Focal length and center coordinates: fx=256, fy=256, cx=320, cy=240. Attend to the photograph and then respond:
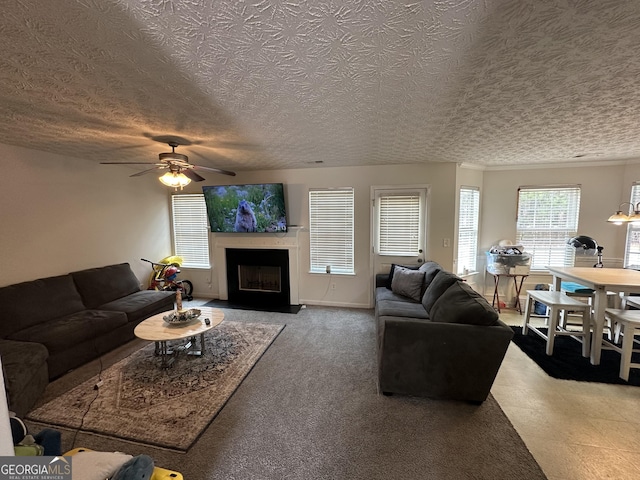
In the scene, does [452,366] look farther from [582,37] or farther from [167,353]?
[167,353]

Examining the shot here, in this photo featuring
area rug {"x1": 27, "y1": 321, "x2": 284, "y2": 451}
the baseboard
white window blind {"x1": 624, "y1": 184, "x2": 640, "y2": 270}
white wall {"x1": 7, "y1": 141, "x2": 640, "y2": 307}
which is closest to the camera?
area rug {"x1": 27, "y1": 321, "x2": 284, "y2": 451}

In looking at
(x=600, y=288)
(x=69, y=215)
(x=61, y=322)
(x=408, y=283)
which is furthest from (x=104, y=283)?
(x=600, y=288)

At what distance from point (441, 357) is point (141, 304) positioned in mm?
3621

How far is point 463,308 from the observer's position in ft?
7.06

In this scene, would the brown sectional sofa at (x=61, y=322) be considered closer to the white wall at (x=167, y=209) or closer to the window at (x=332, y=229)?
the white wall at (x=167, y=209)

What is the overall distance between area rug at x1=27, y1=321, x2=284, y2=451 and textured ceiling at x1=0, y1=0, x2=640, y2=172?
235 cm

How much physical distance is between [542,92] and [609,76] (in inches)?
11.9

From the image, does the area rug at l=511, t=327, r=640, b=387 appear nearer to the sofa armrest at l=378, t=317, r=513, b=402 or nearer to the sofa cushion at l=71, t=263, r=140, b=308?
the sofa armrest at l=378, t=317, r=513, b=402

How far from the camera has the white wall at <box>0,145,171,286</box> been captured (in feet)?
9.53

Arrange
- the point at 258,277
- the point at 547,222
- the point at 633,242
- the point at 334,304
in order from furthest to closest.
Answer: the point at 258,277, the point at 334,304, the point at 547,222, the point at 633,242

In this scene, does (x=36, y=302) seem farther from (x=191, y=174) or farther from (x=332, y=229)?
(x=332, y=229)

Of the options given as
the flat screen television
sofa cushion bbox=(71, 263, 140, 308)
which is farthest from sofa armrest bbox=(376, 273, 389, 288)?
sofa cushion bbox=(71, 263, 140, 308)

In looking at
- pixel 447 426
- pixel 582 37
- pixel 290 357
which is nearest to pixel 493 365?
pixel 447 426

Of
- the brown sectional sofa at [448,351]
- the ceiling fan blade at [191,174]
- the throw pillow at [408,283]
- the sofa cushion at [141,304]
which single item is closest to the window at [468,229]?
the throw pillow at [408,283]
